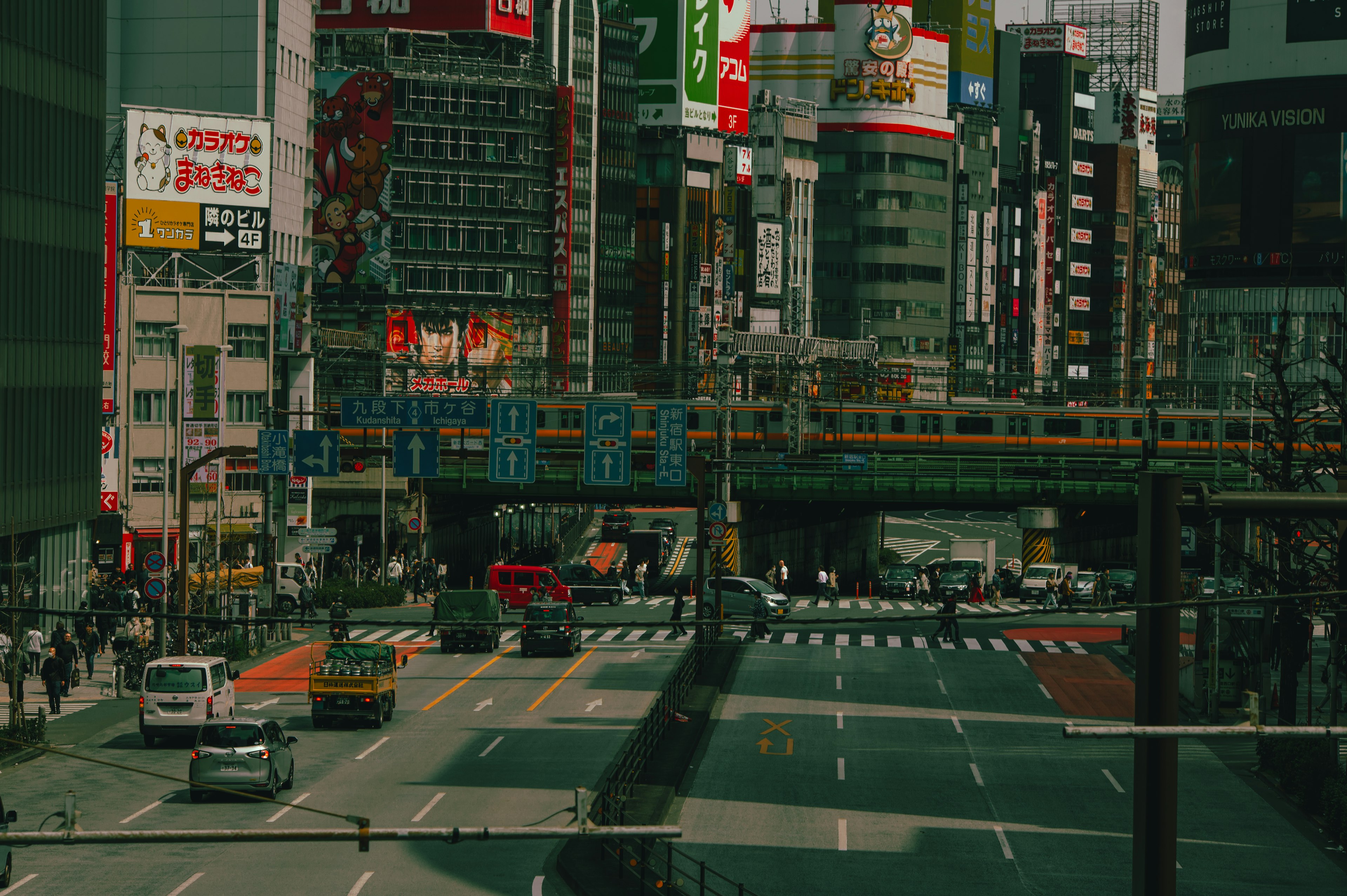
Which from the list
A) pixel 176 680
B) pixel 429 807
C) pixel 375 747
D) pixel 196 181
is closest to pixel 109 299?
pixel 196 181

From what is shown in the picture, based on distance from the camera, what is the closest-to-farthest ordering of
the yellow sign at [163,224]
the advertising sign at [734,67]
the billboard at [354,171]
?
1. the yellow sign at [163,224]
2. the billboard at [354,171]
3. the advertising sign at [734,67]

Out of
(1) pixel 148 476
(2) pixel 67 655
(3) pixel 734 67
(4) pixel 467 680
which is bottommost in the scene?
(4) pixel 467 680

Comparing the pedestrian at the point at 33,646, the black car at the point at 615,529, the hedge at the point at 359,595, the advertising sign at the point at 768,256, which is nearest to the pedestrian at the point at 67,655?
the pedestrian at the point at 33,646

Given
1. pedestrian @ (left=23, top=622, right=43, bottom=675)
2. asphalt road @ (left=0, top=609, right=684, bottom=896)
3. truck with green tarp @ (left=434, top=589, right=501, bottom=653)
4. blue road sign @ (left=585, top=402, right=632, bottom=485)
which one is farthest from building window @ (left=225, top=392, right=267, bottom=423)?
asphalt road @ (left=0, top=609, right=684, bottom=896)

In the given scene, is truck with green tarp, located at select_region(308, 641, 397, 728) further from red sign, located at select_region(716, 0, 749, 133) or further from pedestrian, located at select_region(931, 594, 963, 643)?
red sign, located at select_region(716, 0, 749, 133)

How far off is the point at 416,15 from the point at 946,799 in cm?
11356

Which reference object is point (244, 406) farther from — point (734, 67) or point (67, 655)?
point (734, 67)

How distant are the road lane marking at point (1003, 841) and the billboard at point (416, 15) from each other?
4491 inches

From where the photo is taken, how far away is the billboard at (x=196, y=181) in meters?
80.0

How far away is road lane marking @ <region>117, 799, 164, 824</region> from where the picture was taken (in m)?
29.7

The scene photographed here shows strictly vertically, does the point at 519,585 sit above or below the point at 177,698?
below

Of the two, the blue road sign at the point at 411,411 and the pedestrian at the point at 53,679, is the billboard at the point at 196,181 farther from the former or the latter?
the pedestrian at the point at 53,679

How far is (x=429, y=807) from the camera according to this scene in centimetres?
3130

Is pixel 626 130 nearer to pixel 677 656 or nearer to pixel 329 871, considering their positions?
pixel 677 656
